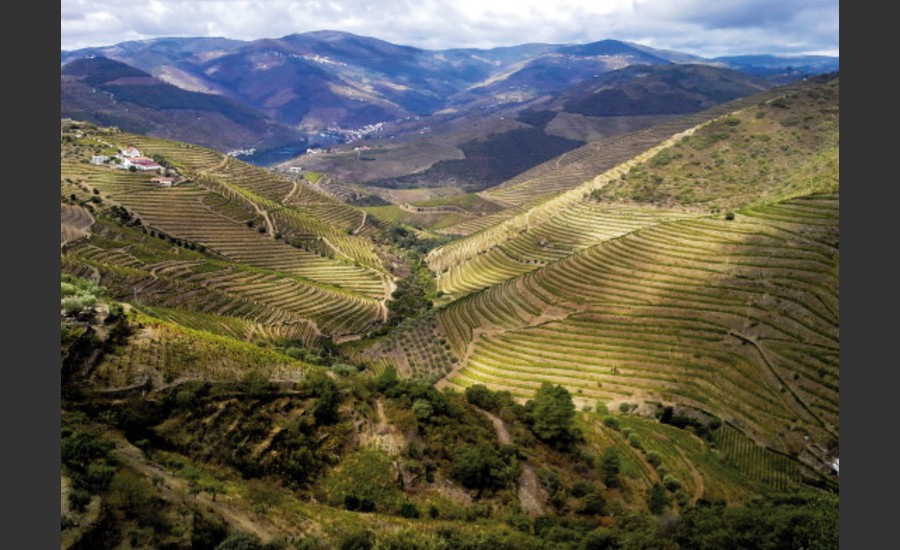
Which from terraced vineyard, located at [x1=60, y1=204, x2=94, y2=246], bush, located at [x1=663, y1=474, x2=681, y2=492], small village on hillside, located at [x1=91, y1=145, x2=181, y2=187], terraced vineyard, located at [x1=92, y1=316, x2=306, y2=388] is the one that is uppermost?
small village on hillside, located at [x1=91, y1=145, x2=181, y2=187]

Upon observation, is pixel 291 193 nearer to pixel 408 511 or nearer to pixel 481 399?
pixel 481 399

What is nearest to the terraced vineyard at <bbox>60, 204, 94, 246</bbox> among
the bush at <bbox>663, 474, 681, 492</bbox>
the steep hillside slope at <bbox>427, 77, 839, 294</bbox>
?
the steep hillside slope at <bbox>427, 77, 839, 294</bbox>

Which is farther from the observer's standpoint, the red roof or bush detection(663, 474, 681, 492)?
the red roof

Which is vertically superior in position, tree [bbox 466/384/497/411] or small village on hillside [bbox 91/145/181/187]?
small village on hillside [bbox 91/145/181/187]

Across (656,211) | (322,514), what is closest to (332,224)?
(656,211)

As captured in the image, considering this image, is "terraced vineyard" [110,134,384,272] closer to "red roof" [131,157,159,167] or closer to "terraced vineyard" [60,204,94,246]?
"red roof" [131,157,159,167]

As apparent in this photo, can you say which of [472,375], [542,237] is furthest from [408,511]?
[542,237]

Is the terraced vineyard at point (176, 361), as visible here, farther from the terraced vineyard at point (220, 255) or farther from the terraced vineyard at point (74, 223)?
the terraced vineyard at point (74, 223)

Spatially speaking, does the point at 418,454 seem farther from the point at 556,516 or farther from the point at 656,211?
the point at 656,211

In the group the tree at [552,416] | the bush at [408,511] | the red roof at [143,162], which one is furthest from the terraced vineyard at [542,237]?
the bush at [408,511]
